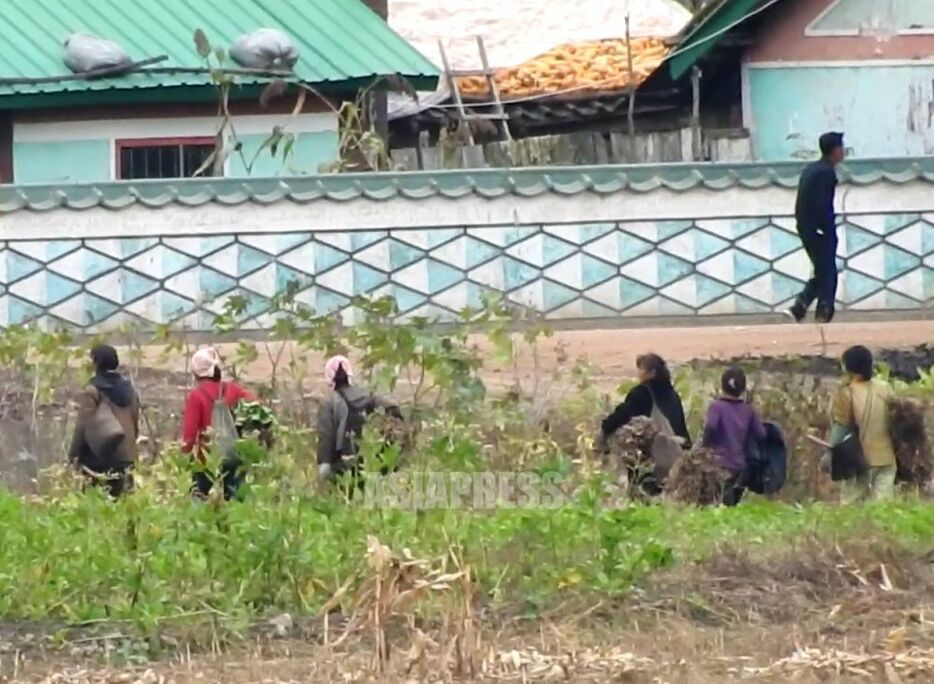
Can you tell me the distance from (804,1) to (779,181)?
20.2ft

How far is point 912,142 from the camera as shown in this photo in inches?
962

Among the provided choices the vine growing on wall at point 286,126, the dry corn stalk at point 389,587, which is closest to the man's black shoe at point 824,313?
the vine growing on wall at point 286,126

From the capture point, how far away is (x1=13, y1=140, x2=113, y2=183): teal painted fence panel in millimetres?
21031

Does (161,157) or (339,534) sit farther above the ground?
(161,157)

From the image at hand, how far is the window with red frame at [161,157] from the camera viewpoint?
21.3 meters

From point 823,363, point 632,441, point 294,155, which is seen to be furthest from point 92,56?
point 632,441

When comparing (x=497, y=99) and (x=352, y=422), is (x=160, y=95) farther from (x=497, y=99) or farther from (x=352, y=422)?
(x=352, y=422)

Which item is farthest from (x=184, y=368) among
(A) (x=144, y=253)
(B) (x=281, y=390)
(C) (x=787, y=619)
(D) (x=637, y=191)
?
(C) (x=787, y=619)

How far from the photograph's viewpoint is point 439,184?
18.6m

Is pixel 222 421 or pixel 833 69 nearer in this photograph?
pixel 222 421

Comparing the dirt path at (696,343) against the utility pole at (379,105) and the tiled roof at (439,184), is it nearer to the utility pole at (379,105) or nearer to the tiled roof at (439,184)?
the tiled roof at (439,184)

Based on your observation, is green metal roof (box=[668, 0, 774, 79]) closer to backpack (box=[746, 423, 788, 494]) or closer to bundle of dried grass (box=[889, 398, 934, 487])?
bundle of dried grass (box=[889, 398, 934, 487])

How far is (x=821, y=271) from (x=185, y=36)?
6.56 m

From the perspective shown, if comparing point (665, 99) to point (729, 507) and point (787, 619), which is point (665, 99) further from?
point (787, 619)
